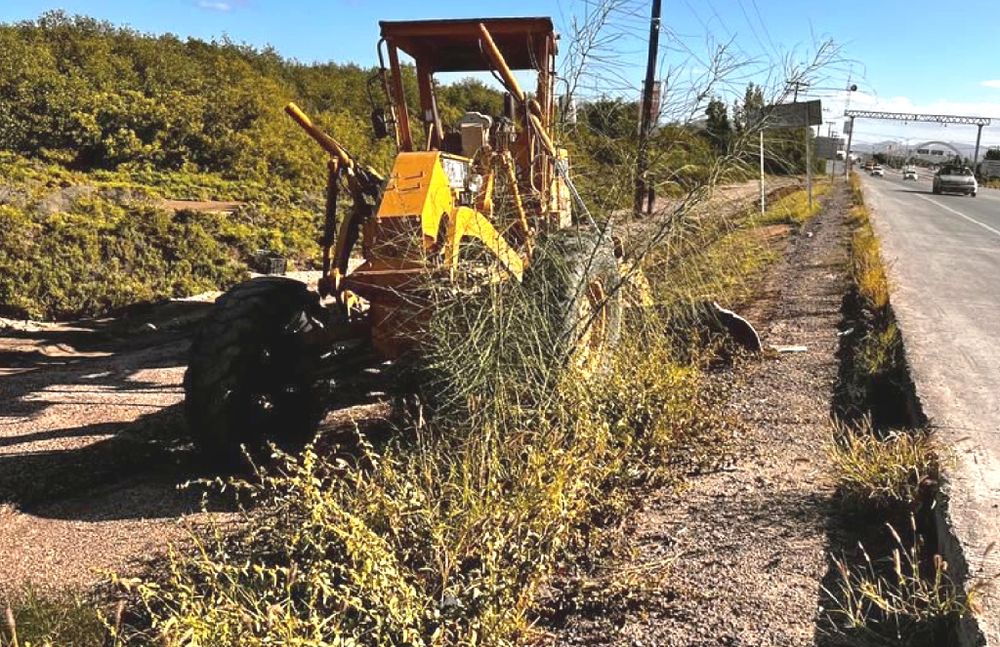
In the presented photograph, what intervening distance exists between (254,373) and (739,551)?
10.1ft

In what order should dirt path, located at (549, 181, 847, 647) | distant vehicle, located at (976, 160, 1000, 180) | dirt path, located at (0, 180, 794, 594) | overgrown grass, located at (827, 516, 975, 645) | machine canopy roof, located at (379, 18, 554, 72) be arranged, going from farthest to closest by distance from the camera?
distant vehicle, located at (976, 160, 1000, 180) → machine canopy roof, located at (379, 18, 554, 72) → dirt path, located at (0, 180, 794, 594) → dirt path, located at (549, 181, 847, 647) → overgrown grass, located at (827, 516, 975, 645)

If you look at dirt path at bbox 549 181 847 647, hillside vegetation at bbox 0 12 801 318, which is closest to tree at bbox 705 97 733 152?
hillside vegetation at bbox 0 12 801 318

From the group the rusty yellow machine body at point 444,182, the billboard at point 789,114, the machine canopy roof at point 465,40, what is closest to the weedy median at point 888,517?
the billboard at point 789,114

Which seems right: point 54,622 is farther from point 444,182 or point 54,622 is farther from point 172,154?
point 172,154

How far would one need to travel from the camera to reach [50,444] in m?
5.73

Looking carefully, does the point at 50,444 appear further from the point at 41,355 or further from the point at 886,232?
the point at 886,232

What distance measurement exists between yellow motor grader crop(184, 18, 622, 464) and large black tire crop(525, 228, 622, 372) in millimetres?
12

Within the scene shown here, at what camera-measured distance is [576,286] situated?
16.0 ft

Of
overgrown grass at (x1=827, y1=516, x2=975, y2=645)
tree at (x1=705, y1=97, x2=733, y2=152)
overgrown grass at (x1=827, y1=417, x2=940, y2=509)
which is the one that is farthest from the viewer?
tree at (x1=705, y1=97, x2=733, y2=152)

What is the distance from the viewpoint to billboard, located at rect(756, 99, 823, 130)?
15.4 feet

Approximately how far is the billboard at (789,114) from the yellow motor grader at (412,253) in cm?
110

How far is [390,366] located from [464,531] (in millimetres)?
2250

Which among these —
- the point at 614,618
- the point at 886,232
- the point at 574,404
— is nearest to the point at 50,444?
the point at 574,404

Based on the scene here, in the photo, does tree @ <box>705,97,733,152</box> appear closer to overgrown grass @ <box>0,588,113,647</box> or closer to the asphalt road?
the asphalt road
